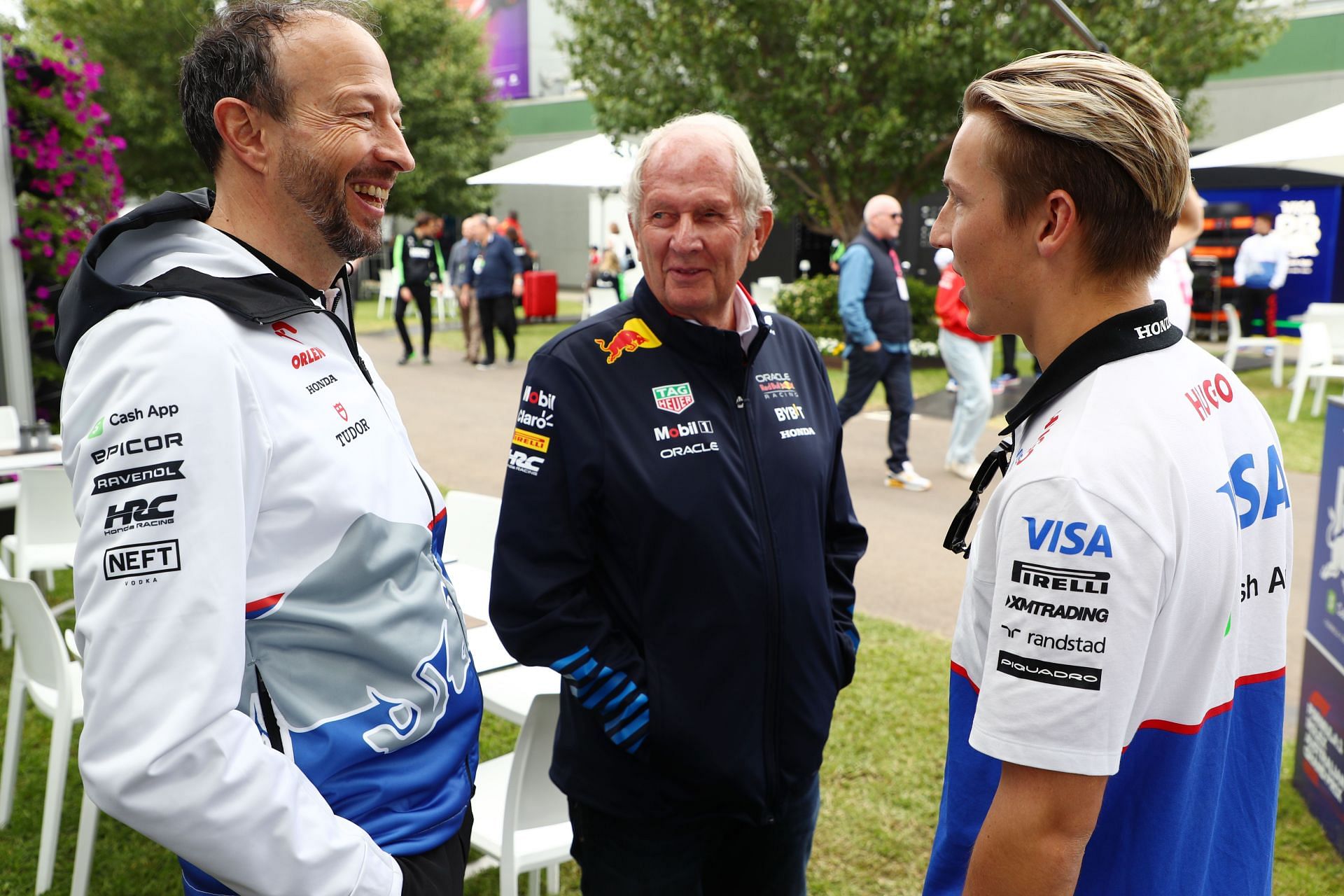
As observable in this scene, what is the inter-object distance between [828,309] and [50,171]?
10.8 meters

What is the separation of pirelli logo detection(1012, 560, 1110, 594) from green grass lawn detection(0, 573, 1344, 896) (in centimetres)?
241

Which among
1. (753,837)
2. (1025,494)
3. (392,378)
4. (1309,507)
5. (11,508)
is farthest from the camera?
(392,378)

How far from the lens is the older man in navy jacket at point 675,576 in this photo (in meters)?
1.99

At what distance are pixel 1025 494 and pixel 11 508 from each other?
707 centimetres

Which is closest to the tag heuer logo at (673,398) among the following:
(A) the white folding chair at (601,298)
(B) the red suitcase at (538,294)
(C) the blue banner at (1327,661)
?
(C) the blue banner at (1327,661)

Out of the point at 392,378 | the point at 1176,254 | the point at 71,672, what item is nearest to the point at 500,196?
the point at 392,378

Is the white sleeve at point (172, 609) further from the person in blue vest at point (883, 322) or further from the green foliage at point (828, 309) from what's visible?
the green foliage at point (828, 309)

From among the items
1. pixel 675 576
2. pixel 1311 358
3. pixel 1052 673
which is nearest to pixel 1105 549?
pixel 1052 673

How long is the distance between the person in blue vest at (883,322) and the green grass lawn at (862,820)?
360 cm

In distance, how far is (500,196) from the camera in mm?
32688

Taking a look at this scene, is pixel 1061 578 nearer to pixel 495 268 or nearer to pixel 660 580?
pixel 660 580

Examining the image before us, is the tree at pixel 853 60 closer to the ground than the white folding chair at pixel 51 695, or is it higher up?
higher up

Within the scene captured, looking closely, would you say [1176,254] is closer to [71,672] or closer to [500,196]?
[71,672]

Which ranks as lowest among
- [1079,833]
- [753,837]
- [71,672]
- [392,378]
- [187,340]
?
[392,378]
